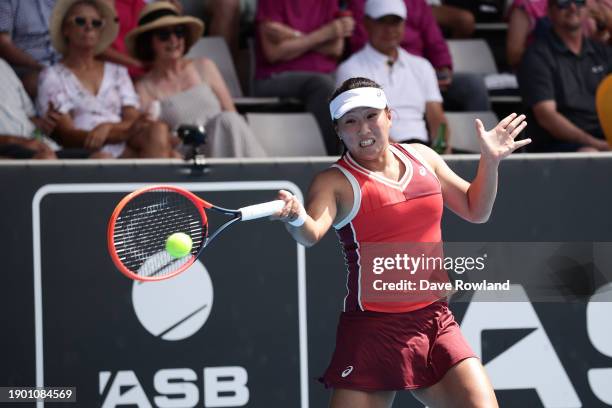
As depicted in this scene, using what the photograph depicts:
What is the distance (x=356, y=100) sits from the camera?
14.6 ft

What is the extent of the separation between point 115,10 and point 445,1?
2.95 m

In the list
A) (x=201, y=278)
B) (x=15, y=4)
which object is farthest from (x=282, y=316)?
(x=15, y=4)

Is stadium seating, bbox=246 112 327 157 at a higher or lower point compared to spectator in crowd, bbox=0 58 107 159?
lower

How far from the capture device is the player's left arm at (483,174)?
4.49m

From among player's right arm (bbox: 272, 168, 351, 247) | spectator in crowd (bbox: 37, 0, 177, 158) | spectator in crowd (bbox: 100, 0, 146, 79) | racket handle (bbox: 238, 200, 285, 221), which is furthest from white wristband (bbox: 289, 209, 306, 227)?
spectator in crowd (bbox: 100, 0, 146, 79)

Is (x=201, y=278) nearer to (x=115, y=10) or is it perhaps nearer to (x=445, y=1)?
(x=115, y=10)

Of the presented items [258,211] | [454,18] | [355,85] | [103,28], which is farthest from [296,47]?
[258,211]

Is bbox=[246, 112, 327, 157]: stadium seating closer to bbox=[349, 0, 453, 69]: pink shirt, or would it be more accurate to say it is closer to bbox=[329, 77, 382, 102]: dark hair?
bbox=[349, 0, 453, 69]: pink shirt

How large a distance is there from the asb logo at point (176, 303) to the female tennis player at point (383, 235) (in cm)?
121

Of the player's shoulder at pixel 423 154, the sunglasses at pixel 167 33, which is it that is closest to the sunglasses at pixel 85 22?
the sunglasses at pixel 167 33

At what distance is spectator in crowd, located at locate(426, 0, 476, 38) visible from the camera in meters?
8.74

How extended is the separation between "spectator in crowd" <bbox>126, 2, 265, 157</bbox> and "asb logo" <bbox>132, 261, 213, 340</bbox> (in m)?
1.23

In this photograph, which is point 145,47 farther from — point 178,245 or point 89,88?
point 178,245

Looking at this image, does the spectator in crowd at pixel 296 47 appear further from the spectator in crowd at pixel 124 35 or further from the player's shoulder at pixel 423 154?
the player's shoulder at pixel 423 154
